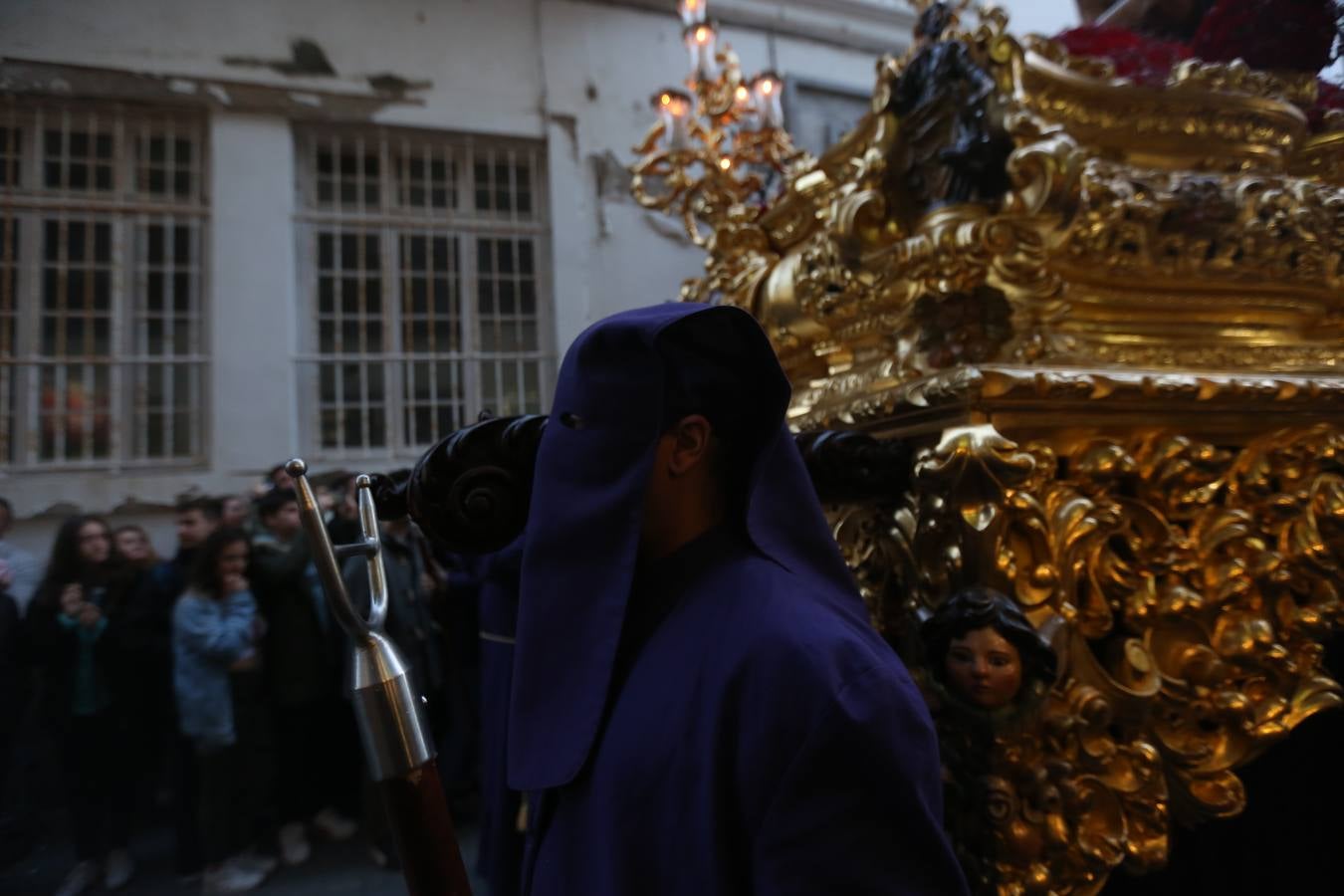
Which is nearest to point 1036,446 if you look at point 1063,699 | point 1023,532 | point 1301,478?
point 1023,532

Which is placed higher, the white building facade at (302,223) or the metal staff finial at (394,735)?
the white building facade at (302,223)

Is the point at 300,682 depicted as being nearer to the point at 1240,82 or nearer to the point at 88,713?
the point at 88,713

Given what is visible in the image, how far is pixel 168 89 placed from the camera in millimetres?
5367

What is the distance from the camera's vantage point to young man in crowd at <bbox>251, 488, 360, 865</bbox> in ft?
11.2

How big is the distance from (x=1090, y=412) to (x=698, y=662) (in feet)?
2.45

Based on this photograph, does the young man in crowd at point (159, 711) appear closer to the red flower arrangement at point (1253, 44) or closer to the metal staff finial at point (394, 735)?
the metal staff finial at point (394, 735)

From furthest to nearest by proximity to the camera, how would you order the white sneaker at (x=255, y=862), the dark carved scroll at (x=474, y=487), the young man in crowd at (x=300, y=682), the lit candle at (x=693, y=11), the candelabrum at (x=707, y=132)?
the lit candle at (x=693, y=11) < the candelabrum at (x=707, y=132) < the young man in crowd at (x=300, y=682) < the white sneaker at (x=255, y=862) < the dark carved scroll at (x=474, y=487)

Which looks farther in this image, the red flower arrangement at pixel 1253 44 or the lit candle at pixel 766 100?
the lit candle at pixel 766 100

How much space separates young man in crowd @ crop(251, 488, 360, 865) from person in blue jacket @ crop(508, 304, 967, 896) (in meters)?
2.97

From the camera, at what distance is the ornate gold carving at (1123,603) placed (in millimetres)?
1051

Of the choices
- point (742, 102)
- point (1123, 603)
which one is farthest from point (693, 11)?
point (1123, 603)

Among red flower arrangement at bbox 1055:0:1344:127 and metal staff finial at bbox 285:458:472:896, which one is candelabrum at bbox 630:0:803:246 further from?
metal staff finial at bbox 285:458:472:896

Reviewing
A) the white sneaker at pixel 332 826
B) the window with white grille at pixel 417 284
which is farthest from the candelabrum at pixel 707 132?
the white sneaker at pixel 332 826

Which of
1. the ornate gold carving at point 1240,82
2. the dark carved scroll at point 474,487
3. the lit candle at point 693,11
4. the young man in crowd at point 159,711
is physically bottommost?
the young man in crowd at point 159,711
